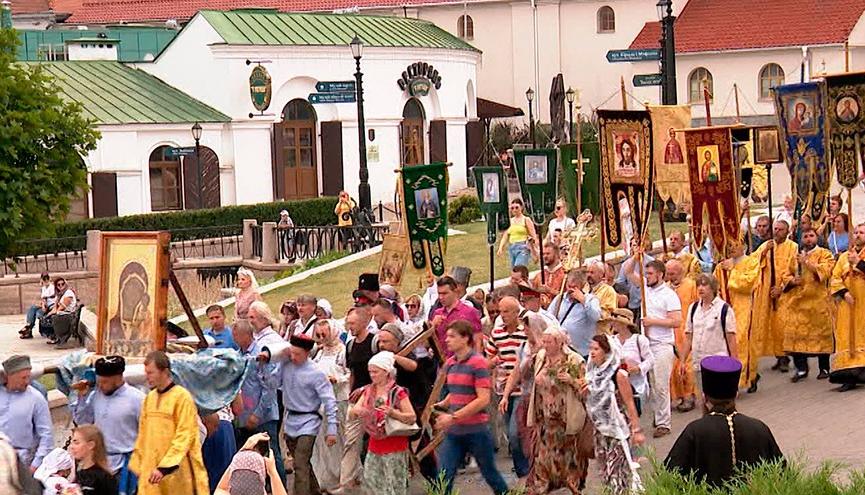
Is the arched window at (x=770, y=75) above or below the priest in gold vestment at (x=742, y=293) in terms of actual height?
above

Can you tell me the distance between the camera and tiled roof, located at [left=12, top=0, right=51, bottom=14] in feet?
236

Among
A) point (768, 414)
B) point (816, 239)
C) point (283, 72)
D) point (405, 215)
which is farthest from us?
point (283, 72)

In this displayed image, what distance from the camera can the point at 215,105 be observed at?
50.3 metres

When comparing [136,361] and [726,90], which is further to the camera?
[726,90]

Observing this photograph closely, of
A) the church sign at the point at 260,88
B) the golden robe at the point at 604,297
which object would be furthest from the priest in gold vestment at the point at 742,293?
the church sign at the point at 260,88

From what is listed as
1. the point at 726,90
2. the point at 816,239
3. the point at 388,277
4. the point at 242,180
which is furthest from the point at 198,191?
the point at 816,239

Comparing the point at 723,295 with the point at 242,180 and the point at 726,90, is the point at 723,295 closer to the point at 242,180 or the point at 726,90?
the point at 242,180

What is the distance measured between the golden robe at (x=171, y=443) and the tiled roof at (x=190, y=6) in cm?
5299

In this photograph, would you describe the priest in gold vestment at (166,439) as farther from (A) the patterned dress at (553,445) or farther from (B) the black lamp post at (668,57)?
(B) the black lamp post at (668,57)

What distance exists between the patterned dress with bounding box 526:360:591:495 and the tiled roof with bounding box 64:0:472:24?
51.6 metres

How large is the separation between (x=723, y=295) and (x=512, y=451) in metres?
4.74

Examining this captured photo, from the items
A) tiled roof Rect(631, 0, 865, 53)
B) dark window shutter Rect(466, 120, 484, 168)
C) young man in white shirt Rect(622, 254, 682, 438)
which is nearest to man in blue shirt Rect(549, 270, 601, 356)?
young man in white shirt Rect(622, 254, 682, 438)

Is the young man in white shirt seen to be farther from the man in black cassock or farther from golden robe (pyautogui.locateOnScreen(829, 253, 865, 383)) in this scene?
the man in black cassock

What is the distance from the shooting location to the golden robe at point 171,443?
37.8 feet
